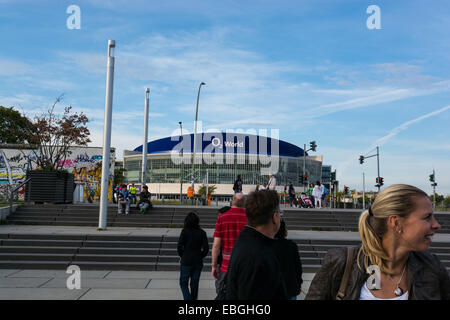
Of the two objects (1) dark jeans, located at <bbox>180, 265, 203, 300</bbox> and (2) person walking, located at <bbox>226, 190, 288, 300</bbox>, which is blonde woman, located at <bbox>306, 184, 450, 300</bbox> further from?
(1) dark jeans, located at <bbox>180, 265, 203, 300</bbox>

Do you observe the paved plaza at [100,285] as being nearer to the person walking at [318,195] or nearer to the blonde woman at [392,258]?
the blonde woman at [392,258]

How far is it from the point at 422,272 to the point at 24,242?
12.7m

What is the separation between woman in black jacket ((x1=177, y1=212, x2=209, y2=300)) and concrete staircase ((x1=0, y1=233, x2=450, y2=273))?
4.66m

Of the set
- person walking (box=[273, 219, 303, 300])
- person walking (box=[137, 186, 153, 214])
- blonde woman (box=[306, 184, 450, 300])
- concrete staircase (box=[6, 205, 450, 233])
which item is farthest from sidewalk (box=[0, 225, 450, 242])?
blonde woman (box=[306, 184, 450, 300])

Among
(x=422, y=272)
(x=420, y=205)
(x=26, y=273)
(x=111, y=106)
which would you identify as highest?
(x=111, y=106)

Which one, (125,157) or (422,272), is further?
(125,157)

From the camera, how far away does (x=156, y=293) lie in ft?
26.8

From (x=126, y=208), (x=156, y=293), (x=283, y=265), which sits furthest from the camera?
(x=126, y=208)

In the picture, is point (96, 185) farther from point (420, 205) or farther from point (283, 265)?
point (420, 205)

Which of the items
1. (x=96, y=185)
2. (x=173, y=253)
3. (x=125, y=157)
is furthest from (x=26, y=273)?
(x=125, y=157)

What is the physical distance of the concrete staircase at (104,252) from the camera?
36.7 feet

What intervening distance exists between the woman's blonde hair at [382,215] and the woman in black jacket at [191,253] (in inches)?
194

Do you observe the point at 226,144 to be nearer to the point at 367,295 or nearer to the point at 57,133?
the point at 57,133

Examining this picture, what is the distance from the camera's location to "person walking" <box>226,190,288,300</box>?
248cm
